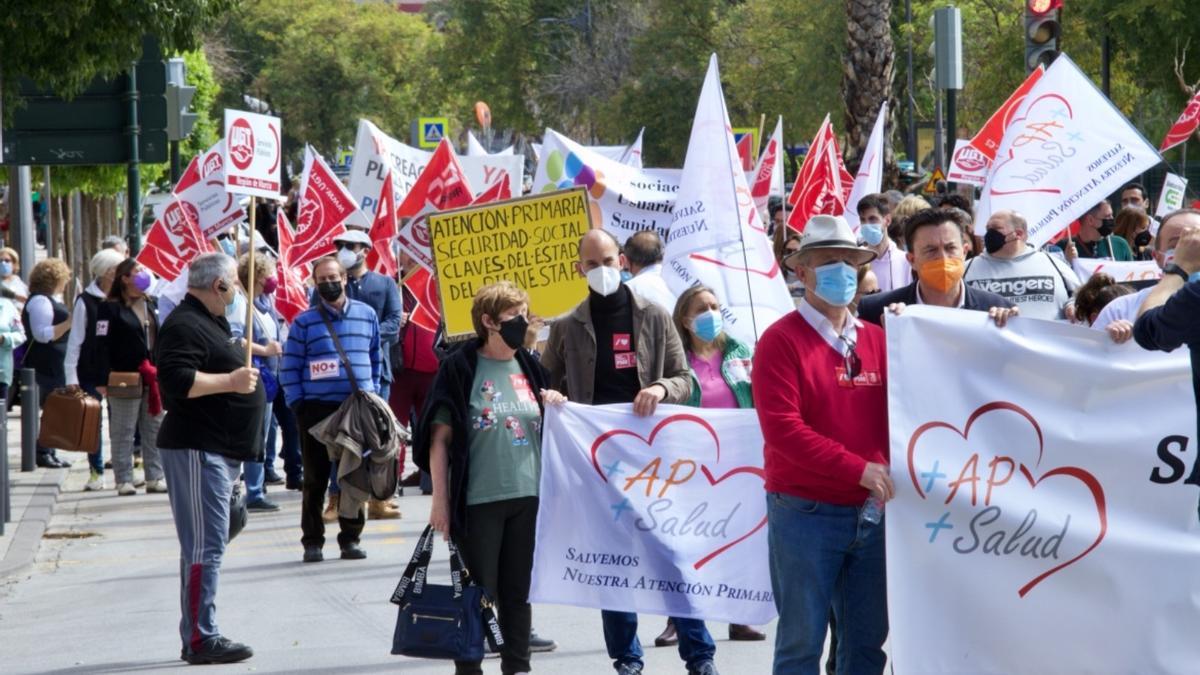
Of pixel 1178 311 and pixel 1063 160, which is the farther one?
pixel 1063 160

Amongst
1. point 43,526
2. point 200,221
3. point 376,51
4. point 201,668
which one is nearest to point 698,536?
point 201,668

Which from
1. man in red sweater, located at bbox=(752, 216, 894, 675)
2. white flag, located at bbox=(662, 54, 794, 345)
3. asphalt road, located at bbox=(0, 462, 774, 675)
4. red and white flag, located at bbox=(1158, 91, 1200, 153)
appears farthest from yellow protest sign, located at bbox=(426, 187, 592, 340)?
red and white flag, located at bbox=(1158, 91, 1200, 153)

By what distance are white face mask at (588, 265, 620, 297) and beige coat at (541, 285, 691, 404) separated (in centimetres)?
12

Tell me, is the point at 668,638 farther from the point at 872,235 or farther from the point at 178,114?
the point at 178,114

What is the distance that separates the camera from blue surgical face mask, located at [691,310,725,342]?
26.1 ft

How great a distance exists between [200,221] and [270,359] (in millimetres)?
2682

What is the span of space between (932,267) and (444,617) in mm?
2214

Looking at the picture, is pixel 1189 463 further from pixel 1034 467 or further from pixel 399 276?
pixel 399 276

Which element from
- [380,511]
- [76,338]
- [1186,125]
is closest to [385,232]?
[76,338]

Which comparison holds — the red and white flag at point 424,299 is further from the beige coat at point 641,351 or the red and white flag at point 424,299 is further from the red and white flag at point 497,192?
the beige coat at point 641,351

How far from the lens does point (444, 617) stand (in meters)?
6.92

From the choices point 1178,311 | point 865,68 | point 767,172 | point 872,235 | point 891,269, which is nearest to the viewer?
point 1178,311

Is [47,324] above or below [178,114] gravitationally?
below

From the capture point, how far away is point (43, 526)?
1272 centimetres
